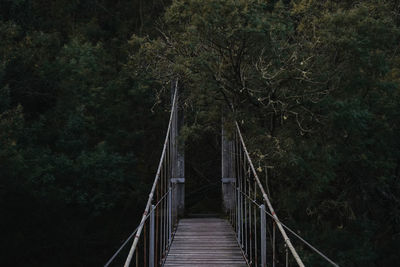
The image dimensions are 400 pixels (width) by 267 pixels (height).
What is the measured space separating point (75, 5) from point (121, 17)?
1200mm

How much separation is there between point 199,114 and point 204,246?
2.22 metres

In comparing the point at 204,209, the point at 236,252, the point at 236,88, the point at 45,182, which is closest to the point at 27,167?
the point at 45,182

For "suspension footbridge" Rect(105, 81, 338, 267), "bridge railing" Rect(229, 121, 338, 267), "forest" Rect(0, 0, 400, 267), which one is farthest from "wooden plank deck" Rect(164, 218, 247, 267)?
"forest" Rect(0, 0, 400, 267)

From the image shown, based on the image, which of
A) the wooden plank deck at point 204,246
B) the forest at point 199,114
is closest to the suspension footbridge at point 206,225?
the wooden plank deck at point 204,246

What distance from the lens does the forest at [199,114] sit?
622 cm

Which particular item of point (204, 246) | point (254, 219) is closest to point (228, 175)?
point (204, 246)

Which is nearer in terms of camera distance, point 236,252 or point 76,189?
point 236,252

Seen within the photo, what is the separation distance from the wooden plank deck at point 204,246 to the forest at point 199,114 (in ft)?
3.23

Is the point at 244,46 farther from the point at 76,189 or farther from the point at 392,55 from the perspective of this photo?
the point at 76,189

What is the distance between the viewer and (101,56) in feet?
36.7

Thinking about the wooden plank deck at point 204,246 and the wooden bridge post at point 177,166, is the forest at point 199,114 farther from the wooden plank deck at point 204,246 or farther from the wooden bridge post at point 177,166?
the wooden plank deck at point 204,246

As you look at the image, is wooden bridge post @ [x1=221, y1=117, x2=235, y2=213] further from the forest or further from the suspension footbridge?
the forest

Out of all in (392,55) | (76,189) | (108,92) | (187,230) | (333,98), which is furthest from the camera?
(108,92)

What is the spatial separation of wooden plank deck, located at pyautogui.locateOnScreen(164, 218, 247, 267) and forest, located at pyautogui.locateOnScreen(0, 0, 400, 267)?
0.99m
